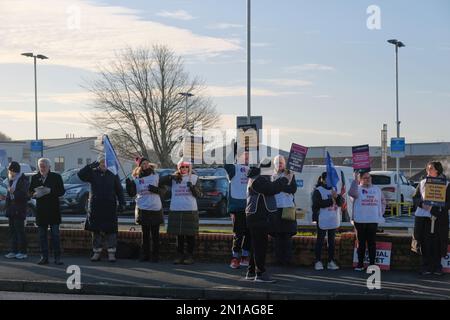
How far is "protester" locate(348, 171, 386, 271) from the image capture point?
1064cm

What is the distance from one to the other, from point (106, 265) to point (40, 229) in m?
1.37

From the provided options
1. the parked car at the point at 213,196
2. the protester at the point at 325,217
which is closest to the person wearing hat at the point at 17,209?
the protester at the point at 325,217

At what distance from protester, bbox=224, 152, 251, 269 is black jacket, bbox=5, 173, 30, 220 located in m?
4.09

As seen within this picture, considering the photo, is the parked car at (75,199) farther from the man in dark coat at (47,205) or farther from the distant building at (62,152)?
the distant building at (62,152)

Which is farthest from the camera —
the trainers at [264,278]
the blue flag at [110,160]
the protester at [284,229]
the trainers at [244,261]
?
the blue flag at [110,160]

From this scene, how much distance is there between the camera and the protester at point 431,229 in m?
10.3

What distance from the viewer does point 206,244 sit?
12.0 meters

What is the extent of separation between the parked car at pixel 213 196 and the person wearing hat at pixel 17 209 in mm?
10453

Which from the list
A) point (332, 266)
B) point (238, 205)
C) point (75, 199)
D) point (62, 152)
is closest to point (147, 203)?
point (238, 205)

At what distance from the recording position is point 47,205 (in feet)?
38.2

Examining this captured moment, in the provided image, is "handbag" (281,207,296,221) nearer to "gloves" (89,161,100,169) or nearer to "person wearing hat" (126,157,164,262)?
"person wearing hat" (126,157,164,262)

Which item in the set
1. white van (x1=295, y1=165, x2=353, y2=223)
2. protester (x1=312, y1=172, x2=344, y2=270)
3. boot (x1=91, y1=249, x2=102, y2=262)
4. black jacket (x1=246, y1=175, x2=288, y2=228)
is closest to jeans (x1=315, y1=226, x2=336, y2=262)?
protester (x1=312, y1=172, x2=344, y2=270)
